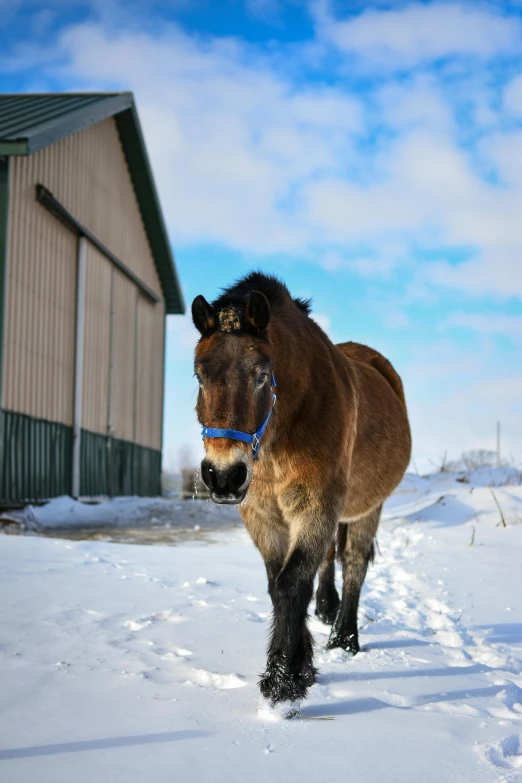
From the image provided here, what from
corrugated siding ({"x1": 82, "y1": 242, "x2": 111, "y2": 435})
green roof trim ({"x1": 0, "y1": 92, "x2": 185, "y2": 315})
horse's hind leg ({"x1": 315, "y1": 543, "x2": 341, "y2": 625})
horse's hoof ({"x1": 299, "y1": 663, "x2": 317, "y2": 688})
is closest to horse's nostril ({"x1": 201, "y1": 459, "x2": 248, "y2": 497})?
horse's hoof ({"x1": 299, "y1": 663, "x2": 317, "y2": 688})

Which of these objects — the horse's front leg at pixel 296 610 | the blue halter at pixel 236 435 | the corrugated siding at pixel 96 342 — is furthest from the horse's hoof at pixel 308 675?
the corrugated siding at pixel 96 342

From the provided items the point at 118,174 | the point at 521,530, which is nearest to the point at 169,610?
the point at 521,530

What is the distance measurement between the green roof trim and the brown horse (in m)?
10.9

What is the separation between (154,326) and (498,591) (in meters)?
19.3

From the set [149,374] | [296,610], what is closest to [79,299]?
[149,374]

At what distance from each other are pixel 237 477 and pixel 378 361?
3.91 metres

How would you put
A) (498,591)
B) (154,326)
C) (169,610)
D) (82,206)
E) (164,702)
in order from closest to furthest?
(164,702) < (169,610) < (498,591) < (82,206) < (154,326)

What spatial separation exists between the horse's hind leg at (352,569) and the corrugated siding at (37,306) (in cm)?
983

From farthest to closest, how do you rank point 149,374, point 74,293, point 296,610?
point 149,374 < point 74,293 < point 296,610

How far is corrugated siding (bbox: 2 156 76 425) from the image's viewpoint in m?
14.3

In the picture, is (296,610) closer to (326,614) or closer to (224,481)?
(224,481)

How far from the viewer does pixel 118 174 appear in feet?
69.9

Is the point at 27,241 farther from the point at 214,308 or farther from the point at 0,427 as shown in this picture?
the point at 214,308

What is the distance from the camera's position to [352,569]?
5.34 meters
